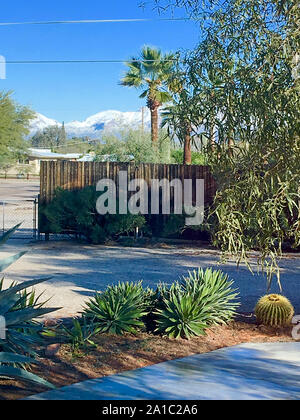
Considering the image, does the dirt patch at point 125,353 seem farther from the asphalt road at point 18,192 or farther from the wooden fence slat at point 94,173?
the asphalt road at point 18,192

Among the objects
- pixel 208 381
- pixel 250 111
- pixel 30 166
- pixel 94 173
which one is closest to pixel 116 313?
pixel 208 381

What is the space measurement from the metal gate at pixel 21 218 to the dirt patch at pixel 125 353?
1013cm

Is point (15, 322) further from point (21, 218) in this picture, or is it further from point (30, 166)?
point (30, 166)

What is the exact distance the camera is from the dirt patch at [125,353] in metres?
6.50

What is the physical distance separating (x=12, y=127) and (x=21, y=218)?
54.9 ft

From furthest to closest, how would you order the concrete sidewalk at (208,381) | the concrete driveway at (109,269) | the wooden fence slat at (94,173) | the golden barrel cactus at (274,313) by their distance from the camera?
the wooden fence slat at (94,173) < the concrete driveway at (109,269) < the golden barrel cactus at (274,313) < the concrete sidewalk at (208,381)

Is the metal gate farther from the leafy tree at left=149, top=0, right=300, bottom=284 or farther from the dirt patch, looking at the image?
the leafy tree at left=149, top=0, right=300, bottom=284

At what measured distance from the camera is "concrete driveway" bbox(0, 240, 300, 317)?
11258mm

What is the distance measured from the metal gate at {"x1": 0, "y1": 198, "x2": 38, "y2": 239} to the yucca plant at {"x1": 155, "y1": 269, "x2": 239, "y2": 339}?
31.6ft

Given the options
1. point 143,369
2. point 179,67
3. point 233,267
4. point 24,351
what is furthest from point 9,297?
point 233,267

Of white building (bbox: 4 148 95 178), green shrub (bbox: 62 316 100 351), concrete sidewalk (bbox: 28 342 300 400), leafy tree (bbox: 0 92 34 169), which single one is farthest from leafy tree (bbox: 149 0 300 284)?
white building (bbox: 4 148 95 178)

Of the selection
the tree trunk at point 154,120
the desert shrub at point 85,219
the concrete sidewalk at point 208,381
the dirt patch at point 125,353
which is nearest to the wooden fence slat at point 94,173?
the desert shrub at point 85,219

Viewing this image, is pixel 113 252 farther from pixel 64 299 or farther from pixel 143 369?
pixel 143 369

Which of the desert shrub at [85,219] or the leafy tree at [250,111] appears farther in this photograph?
the desert shrub at [85,219]
